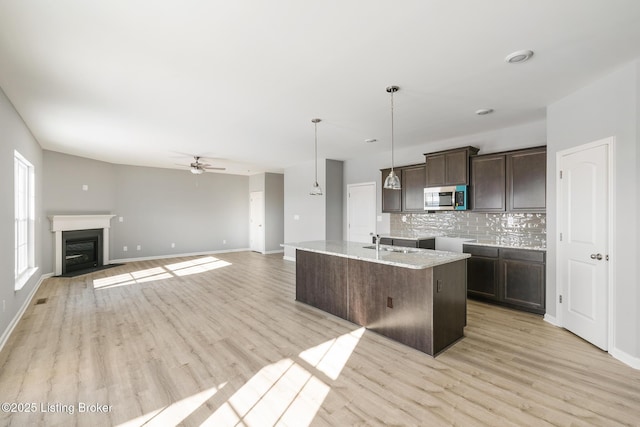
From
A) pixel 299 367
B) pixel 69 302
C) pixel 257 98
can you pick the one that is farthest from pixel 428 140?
pixel 69 302

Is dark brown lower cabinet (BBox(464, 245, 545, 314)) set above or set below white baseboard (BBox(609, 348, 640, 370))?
above

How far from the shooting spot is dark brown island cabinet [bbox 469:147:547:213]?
4.02 meters

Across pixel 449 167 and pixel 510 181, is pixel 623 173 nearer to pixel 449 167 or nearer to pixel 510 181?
pixel 510 181

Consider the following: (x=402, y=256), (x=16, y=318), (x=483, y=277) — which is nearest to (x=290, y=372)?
(x=402, y=256)

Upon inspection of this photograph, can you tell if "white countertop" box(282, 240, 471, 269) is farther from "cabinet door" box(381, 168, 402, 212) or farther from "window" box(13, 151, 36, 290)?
"window" box(13, 151, 36, 290)

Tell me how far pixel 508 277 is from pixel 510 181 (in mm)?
1389

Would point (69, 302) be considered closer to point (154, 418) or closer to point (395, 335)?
point (154, 418)

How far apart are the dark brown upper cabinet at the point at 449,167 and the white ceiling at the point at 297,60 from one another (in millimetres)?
445

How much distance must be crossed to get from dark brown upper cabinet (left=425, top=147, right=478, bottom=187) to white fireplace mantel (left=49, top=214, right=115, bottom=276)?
24.6ft

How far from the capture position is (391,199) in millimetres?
5898

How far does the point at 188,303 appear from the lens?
14.4ft

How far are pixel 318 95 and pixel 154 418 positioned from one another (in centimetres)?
324

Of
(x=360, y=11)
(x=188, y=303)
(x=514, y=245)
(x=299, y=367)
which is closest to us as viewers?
(x=360, y=11)

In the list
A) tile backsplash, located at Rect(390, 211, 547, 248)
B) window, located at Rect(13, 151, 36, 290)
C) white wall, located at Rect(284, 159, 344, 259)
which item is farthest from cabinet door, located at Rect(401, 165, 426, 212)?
window, located at Rect(13, 151, 36, 290)
